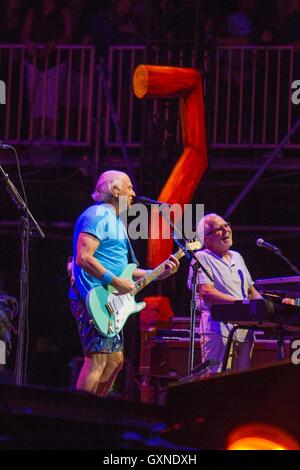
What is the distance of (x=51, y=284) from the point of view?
30.9ft

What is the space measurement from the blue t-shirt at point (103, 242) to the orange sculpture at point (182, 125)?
8.76 feet

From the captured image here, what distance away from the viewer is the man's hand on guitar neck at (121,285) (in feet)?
16.3

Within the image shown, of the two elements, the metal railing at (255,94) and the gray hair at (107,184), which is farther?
the metal railing at (255,94)

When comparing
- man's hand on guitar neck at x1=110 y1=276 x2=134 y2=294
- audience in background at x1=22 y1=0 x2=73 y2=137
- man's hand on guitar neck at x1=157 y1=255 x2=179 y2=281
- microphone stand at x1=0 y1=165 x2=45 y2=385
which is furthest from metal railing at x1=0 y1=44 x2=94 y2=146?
man's hand on guitar neck at x1=110 y1=276 x2=134 y2=294

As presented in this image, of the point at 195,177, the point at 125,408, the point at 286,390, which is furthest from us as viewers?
the point at 195,177

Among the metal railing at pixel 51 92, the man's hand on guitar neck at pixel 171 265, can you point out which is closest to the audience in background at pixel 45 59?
the metal railing at pixel 51 92

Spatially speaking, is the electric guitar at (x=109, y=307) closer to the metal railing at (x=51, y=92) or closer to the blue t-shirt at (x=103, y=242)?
the blue t-shirt at (x=103, y=242)

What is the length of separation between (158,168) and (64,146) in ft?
4.79

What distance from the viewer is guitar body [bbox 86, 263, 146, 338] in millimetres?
4906

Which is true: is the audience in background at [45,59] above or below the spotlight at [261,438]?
above

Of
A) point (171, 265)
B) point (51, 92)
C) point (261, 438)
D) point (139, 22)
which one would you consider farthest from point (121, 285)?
point (139, 22)

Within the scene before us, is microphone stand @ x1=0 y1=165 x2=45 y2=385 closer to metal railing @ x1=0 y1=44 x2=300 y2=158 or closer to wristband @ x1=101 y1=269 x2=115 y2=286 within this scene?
wristband @ x1=101 y1=269 x2=115 y2=286
